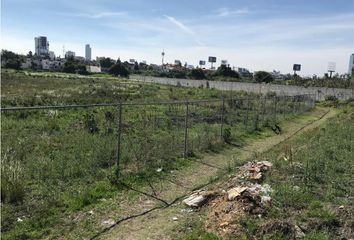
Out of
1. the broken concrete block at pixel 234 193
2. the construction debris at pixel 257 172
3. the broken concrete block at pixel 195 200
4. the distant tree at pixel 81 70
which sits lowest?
the distant tree at pixel 81 70

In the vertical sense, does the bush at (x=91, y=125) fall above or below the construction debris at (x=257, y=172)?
above

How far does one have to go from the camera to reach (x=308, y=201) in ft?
23.0

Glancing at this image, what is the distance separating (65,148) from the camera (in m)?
9.76

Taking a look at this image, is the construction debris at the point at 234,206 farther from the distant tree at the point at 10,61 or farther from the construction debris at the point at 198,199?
the distant tree at the point at 10,61

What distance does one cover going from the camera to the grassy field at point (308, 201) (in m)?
5.77

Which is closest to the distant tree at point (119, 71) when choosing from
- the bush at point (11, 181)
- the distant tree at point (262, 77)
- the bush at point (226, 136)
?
the distant tree at point (262, 77)

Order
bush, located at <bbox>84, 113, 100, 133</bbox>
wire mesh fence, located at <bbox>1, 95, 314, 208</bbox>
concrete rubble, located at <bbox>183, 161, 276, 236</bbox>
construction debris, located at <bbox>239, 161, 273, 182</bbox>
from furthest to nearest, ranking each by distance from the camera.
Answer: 1. bush, located at <bbox>84, 113, 100, 133</bbox>
2. construction debris, located at <bbox>239, 161, 273, 182</bbox>
3. wire mesh fence, located at <bbox>1, 95, 314, 208</bbox>
4. concrete rubble, located at <bbox>183, 161, 276, 236</bbox>

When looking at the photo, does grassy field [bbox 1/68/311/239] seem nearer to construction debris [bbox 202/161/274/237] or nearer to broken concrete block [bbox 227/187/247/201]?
construction debris [bbox 202/161/274/237]

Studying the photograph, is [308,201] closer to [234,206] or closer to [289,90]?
[234,206]

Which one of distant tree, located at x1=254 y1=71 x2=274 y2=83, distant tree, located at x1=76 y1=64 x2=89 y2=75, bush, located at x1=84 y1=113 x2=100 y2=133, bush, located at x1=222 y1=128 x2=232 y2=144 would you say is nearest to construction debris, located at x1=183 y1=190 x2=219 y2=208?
bush, located at x1=84 y1=113 x2=100 y2=133

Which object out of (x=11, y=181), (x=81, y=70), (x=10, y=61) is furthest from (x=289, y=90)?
(x=10, y=61)

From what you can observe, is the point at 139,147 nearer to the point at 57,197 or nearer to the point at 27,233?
the point at 57,197

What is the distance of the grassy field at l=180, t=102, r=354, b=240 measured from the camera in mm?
5770

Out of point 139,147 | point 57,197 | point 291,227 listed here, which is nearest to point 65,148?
point 139,147
